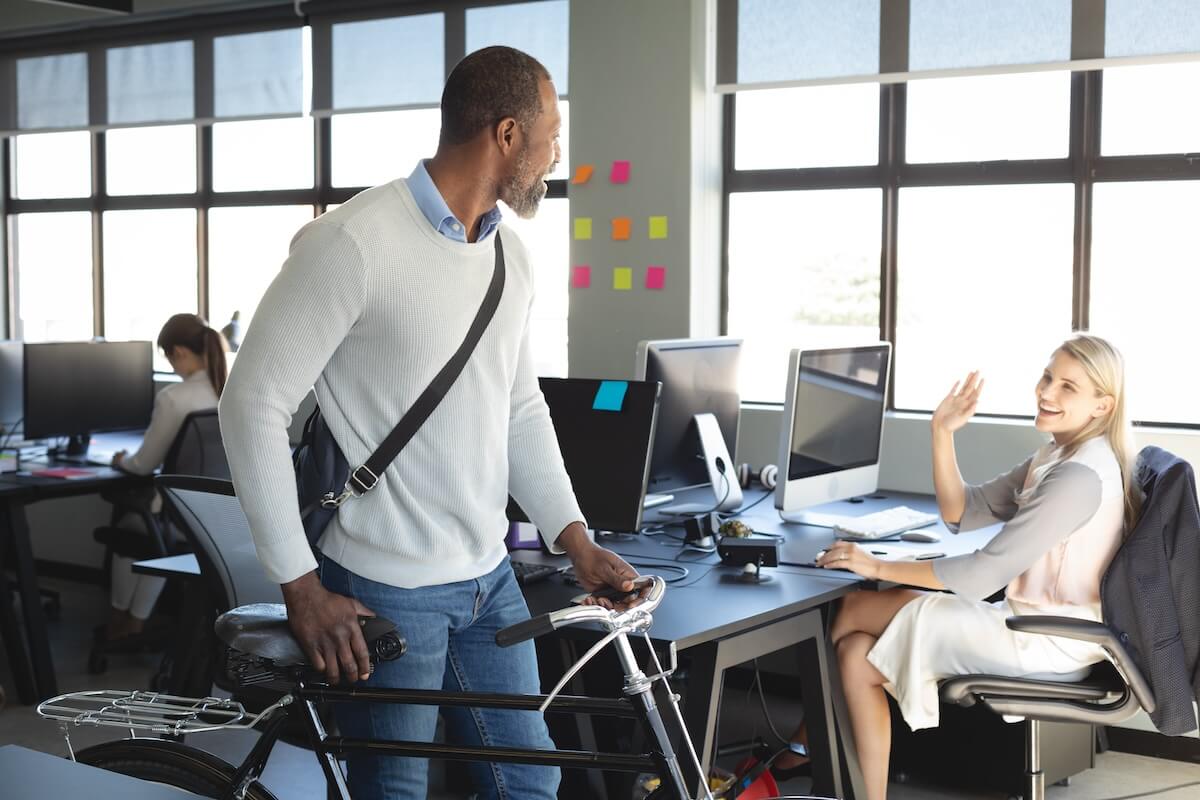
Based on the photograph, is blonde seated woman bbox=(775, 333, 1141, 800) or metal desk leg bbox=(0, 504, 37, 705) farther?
metal desk leg bbox=(0, 504, 37, 705)

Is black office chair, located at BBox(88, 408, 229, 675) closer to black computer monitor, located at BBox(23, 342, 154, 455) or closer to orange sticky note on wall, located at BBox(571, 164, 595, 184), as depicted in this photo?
black computer monitor, located at BBox(23, 342, 154, 455)

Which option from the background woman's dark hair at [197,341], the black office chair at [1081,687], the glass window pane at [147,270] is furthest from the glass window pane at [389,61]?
the black office chair at [1081,687]

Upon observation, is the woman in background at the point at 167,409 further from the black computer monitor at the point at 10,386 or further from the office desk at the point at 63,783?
the office desk at the point at 63,783

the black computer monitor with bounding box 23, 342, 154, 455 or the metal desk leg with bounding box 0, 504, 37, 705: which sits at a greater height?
the black computer monitor with bounding box 23, 342, 154, 455

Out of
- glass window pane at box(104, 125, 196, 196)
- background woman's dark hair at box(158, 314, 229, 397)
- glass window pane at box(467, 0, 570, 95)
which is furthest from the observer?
glass window pane at box(104, 125, 196, 196)

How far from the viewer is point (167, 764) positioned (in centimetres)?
177

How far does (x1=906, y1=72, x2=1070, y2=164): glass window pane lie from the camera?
397 cm

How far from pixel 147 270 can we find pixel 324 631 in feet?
16.7

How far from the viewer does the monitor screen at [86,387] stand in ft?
15.8

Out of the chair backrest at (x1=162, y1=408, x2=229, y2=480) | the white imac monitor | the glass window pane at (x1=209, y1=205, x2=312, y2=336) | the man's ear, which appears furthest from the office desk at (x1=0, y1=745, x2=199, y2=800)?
the glass window pane at (x1=209, y1=205, x2=312, y2=336)

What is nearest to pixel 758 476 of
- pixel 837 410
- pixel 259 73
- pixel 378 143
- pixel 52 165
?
pixel 837 410

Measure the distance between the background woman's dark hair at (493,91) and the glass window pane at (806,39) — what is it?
2.79 meters

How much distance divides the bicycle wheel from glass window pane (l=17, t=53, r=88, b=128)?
4982 millimetres

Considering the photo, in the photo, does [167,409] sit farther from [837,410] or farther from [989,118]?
[989,118]
